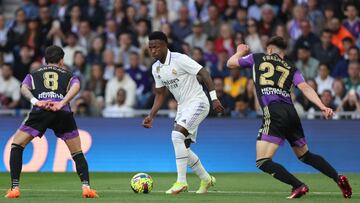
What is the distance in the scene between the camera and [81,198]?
43.0ft

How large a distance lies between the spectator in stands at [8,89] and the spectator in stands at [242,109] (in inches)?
216

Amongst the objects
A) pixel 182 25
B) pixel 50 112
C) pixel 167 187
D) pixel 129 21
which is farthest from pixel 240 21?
pixel 50 112

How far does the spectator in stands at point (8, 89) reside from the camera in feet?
76.7

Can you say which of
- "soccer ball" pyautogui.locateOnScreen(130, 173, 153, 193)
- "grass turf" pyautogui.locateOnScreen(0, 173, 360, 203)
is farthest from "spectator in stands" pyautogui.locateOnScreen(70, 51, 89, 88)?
"soccer ball" pyautogui.locateOnScreen(130, 173, 153, 193)

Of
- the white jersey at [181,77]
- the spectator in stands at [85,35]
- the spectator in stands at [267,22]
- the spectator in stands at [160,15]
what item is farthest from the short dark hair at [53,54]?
the spectator in stands at [85,35]

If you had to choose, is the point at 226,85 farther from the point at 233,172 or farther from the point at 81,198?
the point at 81,198

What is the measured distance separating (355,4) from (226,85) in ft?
13.3

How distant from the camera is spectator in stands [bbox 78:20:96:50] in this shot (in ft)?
82.2

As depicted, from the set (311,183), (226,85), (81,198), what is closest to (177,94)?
(81,198)

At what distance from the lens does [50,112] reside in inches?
527

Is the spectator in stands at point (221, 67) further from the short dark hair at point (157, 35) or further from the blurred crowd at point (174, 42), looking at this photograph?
the short dark hair at point (157, 35)

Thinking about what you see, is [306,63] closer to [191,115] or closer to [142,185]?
[191,115]

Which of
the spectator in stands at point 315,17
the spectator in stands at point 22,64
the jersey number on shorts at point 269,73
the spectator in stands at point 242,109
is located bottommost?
the spectator in stands at point 242,109

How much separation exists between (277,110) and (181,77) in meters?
1.83
